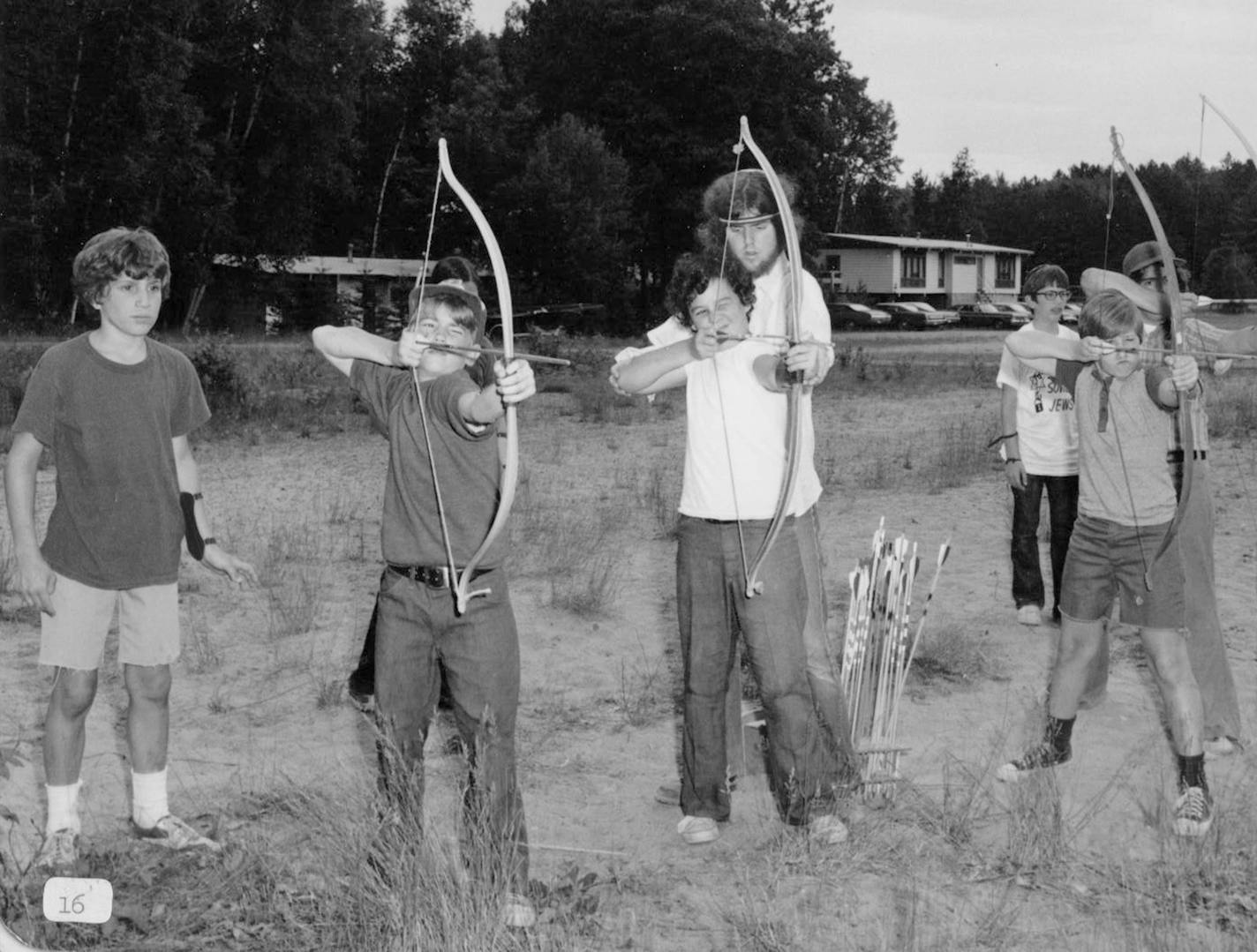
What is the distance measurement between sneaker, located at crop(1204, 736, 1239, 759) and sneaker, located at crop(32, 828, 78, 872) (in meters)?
3.12

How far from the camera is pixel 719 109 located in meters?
5.48

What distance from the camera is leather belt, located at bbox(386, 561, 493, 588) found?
9.65 feet

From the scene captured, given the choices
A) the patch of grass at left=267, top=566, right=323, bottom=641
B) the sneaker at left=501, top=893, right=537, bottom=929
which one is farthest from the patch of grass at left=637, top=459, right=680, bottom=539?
the sneaker at left=501, top=893, right=537, bottom=929

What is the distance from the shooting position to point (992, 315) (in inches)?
293

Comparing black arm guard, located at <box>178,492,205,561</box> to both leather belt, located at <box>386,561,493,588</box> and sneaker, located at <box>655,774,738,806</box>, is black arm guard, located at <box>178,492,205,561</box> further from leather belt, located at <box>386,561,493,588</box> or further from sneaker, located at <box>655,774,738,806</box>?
sneaker, located at <box>655,774,738,806</box>

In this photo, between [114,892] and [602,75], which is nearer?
[114,892]

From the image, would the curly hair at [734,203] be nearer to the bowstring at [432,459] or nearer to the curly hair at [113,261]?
the bowstring at [432,459]

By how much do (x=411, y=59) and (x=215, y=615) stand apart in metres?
5.63

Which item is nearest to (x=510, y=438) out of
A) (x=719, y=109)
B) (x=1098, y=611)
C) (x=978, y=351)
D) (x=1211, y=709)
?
(x=1098, y=611)

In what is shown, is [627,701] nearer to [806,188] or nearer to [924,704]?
[924,704]

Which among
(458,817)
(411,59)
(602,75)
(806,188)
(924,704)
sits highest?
(411,59)

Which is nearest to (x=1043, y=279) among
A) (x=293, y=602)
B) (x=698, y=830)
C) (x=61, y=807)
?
(x=698, y=830)

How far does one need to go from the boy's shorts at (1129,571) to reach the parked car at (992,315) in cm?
188

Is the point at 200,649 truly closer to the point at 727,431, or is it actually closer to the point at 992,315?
the point at 727,431
